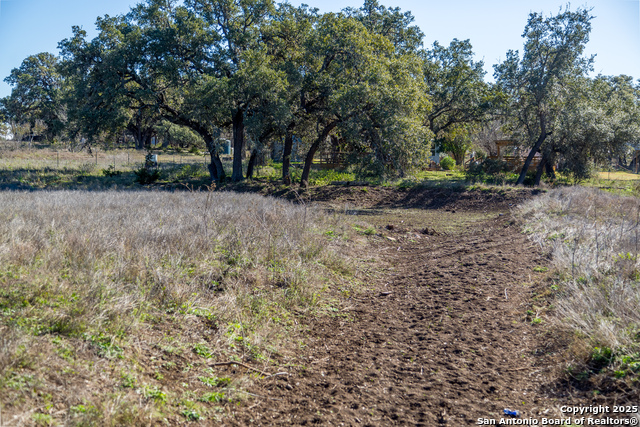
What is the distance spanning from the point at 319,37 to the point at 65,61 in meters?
13.0

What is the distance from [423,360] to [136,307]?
301cm

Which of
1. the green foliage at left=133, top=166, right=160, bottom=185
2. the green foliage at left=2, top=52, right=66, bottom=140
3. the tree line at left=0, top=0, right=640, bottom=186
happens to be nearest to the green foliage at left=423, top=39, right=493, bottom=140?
the tree line at left=0, top=0, right=640, bottom=186

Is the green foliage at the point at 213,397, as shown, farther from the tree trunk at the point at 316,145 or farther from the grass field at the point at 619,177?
the grass field at the point at 619,177

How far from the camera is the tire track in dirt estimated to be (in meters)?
3.68

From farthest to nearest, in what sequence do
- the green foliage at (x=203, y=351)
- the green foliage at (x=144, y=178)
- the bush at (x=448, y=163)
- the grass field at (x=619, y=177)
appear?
the bush at (x=448, y=163), the grass field at (x=619, y=177), the green foliage at (x=144, y=178), the green foliage at (x=203, y=351)

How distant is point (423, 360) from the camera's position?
466cm

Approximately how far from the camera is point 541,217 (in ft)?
38.0

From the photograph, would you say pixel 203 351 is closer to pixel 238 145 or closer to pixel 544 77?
pixel 238 145

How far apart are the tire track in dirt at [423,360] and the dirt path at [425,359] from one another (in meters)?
0.01

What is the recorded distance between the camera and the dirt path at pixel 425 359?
12.1 feet

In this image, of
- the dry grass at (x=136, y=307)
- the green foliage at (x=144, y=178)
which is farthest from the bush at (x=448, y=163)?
the dry grass at (x=136, y=307)

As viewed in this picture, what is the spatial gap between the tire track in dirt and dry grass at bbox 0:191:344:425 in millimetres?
536

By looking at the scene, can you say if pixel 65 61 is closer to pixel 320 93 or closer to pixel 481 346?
pixel 320 93

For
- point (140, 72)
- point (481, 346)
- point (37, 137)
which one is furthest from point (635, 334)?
point (37, 137)
